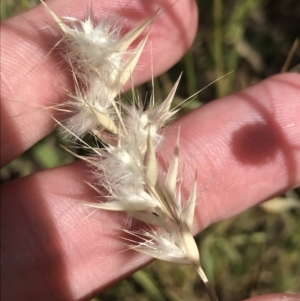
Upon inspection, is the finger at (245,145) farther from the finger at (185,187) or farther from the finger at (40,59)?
the finger at (40,59)

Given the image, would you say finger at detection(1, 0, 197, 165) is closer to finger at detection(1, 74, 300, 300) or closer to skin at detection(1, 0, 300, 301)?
skin at detection(1, 0, 300, 301)

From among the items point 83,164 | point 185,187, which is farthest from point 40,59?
point 185,187

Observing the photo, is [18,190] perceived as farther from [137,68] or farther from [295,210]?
[295,210]

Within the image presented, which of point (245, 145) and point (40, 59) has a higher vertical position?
point (40, 59)

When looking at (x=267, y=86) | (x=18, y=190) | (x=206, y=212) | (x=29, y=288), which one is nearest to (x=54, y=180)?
(x=18, y=190)

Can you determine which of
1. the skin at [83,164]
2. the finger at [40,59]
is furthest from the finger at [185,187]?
the finger at [40,59]

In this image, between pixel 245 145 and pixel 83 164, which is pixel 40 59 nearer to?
pixel 83 164

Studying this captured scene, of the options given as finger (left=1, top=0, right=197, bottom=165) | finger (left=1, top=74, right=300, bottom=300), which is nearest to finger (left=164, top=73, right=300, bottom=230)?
finger (left=1, top=74, right=300, bottom=300)
